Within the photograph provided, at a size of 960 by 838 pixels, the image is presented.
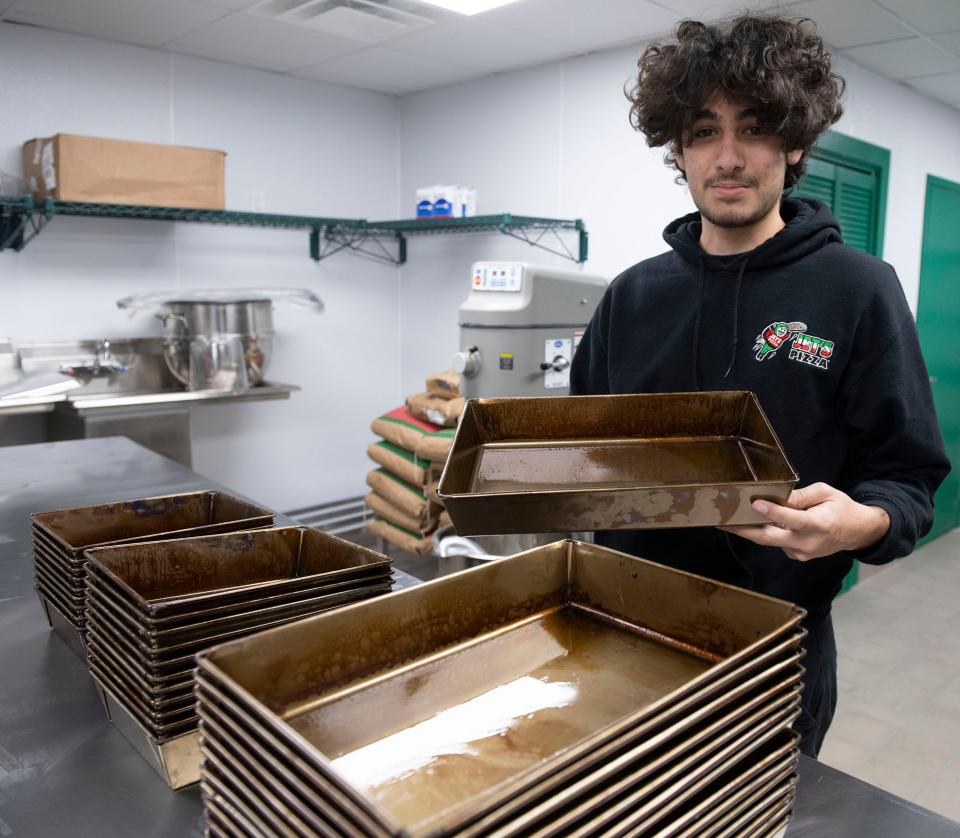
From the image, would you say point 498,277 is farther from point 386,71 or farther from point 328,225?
point 386,71

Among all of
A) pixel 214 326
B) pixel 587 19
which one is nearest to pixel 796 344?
pixel 587 19

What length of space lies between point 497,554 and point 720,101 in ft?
6.70

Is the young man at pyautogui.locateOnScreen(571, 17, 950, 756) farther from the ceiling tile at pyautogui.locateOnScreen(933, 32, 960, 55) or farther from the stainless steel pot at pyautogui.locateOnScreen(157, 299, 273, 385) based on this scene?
the stainless steel pot at pyautogui.locateOnScreen(157, 299, 273, 385)

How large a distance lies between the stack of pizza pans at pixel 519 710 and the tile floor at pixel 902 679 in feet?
6.33

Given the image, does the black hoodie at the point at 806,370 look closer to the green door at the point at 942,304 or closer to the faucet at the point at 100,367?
the faucet at the point at 100,367

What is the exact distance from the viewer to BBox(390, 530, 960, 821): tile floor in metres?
2.63

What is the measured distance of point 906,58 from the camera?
11.6 feet

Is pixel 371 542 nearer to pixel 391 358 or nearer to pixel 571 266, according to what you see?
pixel 391 358

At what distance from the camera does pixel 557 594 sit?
38.6 inches

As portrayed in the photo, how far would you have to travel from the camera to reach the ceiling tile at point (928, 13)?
2.90 meters

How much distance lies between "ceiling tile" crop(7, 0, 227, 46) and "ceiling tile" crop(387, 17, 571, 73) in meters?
0.86

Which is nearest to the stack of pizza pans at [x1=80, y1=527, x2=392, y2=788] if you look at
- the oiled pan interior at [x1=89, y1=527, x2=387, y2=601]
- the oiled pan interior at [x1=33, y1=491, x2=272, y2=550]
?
the oiled pan interior at [x1=89, y1=527, x2=387, y2=601]

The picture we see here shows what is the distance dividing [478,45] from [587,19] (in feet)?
2.08

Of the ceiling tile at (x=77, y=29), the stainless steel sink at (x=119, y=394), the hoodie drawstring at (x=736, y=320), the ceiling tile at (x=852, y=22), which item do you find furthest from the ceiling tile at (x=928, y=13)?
the ceiling tile at (x=77, y=29)
